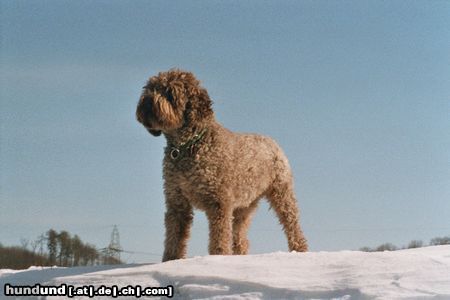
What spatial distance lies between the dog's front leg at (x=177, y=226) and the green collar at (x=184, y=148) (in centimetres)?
61

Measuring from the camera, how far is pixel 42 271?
8.73 m

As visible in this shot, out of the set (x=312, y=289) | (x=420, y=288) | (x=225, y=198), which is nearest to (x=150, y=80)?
(x=225, y=198)

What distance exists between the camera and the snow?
22.0ft

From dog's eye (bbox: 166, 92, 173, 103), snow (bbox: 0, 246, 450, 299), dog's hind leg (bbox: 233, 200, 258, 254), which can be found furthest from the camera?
dog's hind leg (bbox: 233, 200, 258, 254)

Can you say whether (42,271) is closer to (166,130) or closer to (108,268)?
(108,268)

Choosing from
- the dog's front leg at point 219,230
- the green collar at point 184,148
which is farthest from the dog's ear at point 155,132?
the dog's front leg at point 219,230

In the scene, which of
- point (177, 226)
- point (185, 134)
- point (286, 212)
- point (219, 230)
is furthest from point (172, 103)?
point (286, 212)

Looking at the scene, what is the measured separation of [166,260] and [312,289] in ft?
9.51

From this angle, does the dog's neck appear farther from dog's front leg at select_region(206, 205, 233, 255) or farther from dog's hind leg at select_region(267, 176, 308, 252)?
dog's hind leg at select_region(267, 176, 308, 252)

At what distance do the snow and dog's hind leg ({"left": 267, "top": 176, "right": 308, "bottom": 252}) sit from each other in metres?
2.84

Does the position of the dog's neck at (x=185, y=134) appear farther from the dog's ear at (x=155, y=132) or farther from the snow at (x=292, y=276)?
the snow at (x=292, y=276)

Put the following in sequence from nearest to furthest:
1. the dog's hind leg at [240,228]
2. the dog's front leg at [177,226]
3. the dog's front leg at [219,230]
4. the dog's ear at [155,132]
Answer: the dog's front leg at [219,230] → the dog's front leg at [177,226] → the dog's ear at [155,132] → the dog's hind leg at [240,228]

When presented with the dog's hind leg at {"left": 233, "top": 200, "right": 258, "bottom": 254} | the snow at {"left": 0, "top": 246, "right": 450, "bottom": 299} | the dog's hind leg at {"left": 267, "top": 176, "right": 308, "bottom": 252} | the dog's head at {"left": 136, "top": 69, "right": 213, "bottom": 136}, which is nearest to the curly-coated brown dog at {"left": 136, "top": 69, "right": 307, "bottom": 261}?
the dog's head at {"left": 136, "top": 69, "right": 213, "bottom": 136}

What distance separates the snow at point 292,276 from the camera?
22.0 ft
